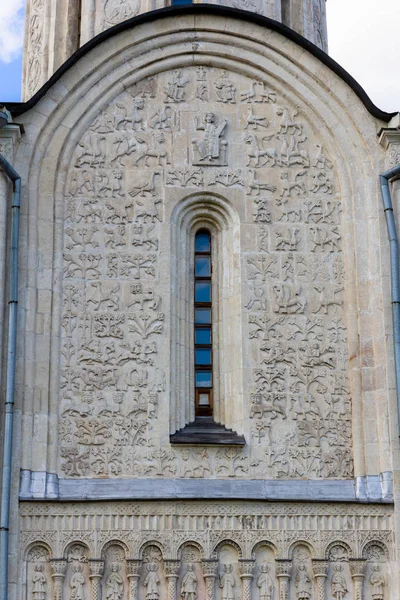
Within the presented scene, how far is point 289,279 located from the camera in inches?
627

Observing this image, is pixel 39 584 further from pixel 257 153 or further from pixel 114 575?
pixel 257 153

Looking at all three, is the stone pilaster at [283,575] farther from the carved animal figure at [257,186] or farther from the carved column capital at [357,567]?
the carved animal figure at [257,186]

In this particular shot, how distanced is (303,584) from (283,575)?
236 mm

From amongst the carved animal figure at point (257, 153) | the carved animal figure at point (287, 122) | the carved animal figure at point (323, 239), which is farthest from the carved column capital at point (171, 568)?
the carved animal figure at point (287, 122)

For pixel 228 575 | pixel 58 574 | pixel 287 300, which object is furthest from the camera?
pixel 287 300

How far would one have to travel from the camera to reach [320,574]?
14656mm

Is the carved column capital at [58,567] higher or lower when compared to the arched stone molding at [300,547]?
lower

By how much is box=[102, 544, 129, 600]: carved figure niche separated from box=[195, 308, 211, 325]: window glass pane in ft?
9.42

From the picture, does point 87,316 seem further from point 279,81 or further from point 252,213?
point 279,81

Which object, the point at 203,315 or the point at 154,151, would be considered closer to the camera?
the point at 203,315

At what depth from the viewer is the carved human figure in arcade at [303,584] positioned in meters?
14.6

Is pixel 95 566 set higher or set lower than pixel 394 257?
lower

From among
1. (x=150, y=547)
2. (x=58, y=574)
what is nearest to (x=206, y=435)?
(x=150, y=547)

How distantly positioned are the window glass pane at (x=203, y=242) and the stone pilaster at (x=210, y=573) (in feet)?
12.3
